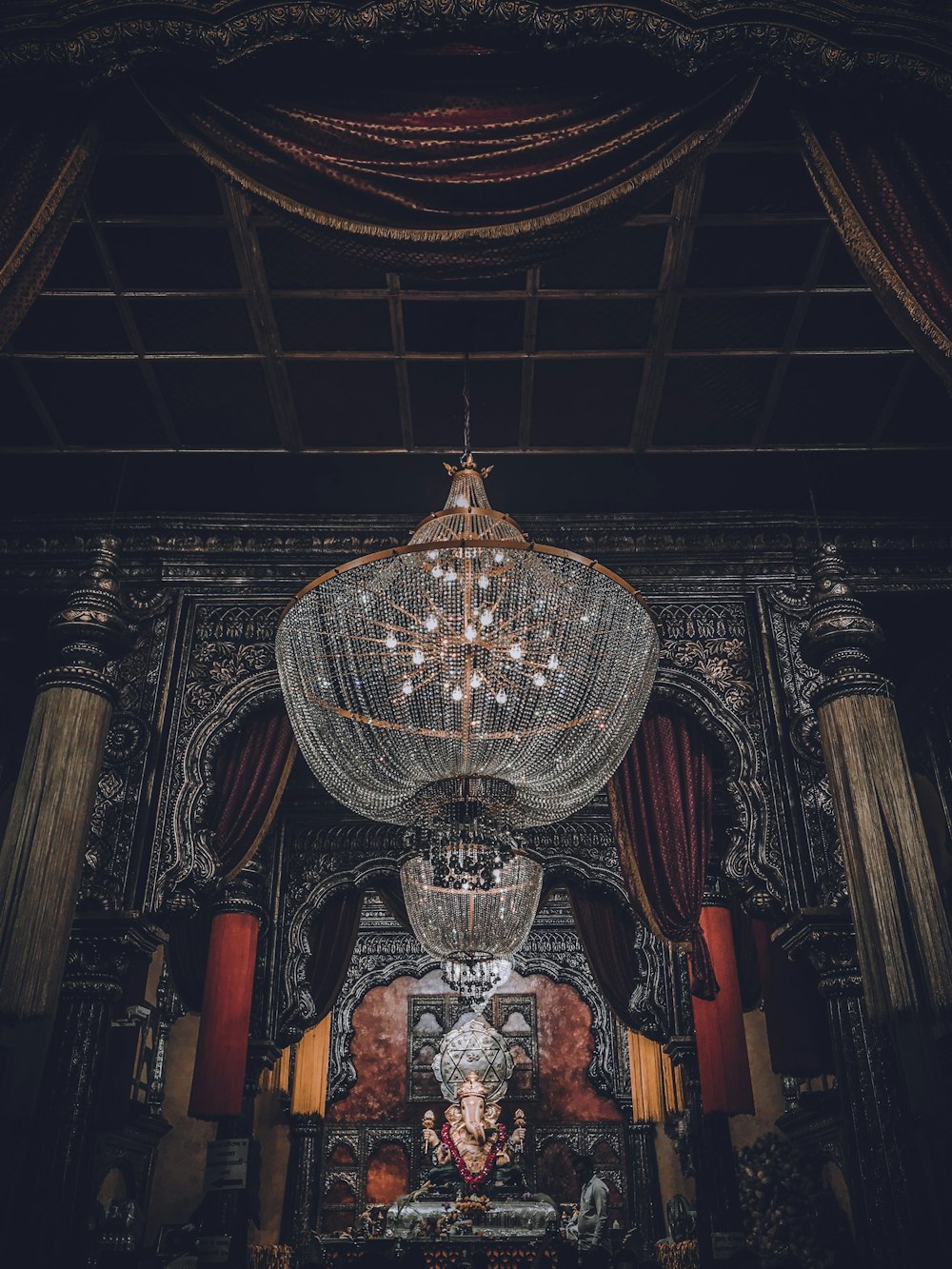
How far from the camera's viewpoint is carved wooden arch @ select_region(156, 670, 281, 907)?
4918mm

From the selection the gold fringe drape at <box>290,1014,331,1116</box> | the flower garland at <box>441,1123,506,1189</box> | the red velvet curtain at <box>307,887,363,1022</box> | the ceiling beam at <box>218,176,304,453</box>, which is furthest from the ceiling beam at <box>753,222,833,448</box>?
the flower garland at <box>441,1123,506,1189</box>

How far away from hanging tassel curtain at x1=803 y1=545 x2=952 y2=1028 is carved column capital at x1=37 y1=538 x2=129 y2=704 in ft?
11.6

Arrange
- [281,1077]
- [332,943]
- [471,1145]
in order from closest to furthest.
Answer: [332,943] → [281,1077] → [471,1145]

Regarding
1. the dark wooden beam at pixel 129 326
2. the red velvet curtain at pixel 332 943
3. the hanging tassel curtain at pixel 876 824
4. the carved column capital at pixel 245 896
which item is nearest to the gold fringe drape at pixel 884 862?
the hanging tassel curtain at pixel 876 824

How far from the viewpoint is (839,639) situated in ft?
16.3

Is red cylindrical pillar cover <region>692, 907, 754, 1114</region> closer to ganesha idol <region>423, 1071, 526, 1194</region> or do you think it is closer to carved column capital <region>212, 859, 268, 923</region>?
carved column capital <region>212, 859, 268, 923</region>

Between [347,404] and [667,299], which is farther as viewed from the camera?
[347,404]

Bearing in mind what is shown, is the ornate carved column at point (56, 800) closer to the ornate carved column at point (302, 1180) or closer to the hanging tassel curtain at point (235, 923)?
the hanging tassel curtain at point (235, 923)

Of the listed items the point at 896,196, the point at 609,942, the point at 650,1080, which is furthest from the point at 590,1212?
the point at 896,196

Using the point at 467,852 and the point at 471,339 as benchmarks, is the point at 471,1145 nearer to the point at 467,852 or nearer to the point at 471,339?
the point at 467,852

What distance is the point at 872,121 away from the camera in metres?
3.23

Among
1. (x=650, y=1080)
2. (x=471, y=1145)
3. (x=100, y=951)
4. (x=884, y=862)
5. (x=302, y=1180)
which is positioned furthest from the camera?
(x=471, y=1145)

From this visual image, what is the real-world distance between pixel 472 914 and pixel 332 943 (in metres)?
3.10

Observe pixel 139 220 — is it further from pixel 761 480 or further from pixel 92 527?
pixel 761 480
